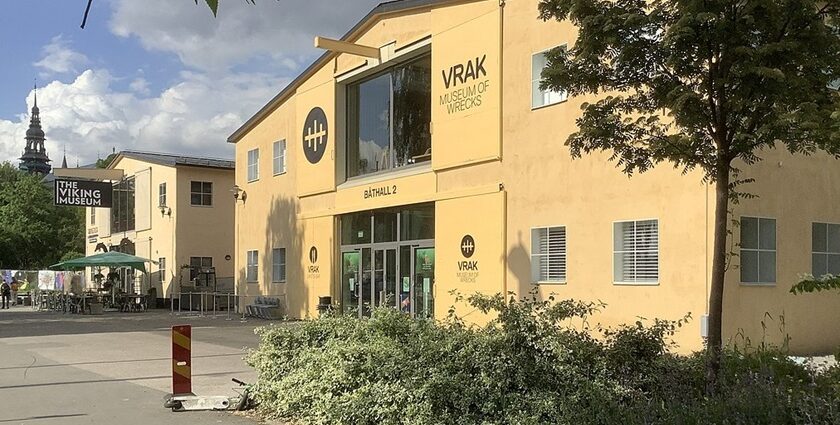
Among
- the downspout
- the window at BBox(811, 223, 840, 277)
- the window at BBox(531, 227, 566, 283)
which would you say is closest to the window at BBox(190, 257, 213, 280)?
the downspout

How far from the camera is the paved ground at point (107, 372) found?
31.8ft

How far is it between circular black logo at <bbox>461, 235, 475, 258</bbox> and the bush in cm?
1097

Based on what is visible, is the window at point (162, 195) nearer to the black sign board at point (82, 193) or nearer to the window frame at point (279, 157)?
the black sign board at point (82, 193)

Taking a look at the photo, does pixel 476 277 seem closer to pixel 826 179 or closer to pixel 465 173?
pixel 465 173

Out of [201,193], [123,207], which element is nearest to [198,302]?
[201,193]

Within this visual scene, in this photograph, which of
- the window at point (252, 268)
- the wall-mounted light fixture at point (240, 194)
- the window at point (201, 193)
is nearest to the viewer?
the window at point (252, 268)

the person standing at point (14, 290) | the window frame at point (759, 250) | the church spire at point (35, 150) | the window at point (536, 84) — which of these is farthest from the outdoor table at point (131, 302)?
the church spire at point (35, 150)

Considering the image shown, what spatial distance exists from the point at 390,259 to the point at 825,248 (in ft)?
37.6

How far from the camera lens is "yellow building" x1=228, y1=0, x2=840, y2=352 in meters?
15.0

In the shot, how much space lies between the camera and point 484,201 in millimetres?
19422

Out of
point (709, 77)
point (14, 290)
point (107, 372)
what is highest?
point (709, 77)

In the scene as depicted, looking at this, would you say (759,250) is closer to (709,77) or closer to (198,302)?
(709,77)

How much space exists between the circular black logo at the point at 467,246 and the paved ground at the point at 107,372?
556 centimetres

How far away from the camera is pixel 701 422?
539 cm
